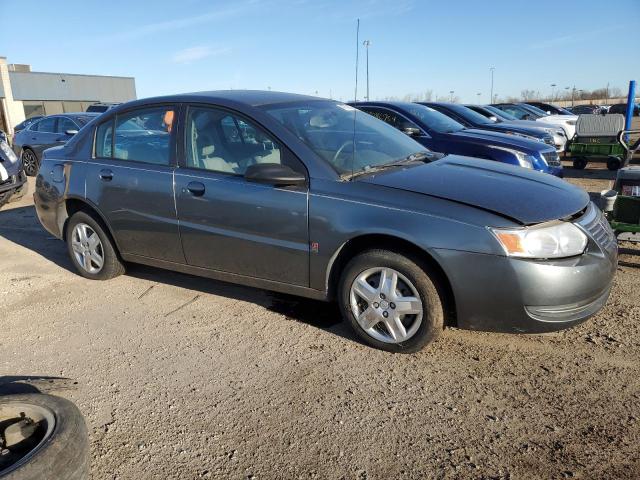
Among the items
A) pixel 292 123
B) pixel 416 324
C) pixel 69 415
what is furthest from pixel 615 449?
pixel 292 123

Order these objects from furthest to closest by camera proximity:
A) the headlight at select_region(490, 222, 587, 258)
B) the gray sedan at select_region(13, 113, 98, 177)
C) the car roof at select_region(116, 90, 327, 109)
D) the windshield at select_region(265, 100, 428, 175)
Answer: the gray sedan at select_region(13, 113, 98, 177) → the car roof at select_region(116, 90, 327, 109) → the windshield at select_region(265, 100, 428, 175) → the headlight at select_region(490, 222, 587, 258)

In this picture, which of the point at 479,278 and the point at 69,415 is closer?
the point at 69,415

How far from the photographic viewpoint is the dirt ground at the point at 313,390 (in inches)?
94.5

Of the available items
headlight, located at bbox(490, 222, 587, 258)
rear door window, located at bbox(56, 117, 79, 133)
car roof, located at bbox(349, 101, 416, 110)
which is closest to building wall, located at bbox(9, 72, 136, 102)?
rear door window, located at bbox(56, 117, 79, 133)

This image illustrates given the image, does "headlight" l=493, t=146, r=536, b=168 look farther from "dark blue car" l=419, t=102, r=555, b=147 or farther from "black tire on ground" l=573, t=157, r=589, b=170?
"black tire on ground" l=573, t=157, r=589, b=170

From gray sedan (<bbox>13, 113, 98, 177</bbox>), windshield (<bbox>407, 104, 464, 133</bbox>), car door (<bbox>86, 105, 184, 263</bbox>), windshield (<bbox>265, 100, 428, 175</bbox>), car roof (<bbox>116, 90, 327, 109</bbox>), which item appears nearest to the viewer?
windshield (<bbox>265, 100, 428, 175</bbox>)

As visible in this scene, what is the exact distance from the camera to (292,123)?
12.3ft

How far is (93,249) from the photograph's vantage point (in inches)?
190

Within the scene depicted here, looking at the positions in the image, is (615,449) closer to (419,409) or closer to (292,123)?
(419,409)

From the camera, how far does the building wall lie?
4441cm

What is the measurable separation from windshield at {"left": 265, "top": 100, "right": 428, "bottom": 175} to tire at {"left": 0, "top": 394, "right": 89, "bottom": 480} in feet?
6.99

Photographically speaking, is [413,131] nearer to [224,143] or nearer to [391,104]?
[391,104]

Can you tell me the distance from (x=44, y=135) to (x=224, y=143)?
1010cm

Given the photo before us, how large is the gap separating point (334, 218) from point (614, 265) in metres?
1.76
